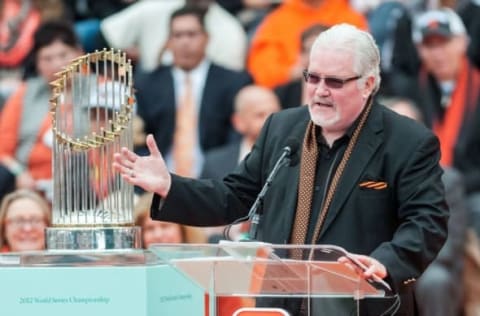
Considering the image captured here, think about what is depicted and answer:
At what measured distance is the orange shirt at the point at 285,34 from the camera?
11562 mm

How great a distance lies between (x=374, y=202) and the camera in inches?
238

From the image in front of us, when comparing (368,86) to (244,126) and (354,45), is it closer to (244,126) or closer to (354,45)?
(354,45)

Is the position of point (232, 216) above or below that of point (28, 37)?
below

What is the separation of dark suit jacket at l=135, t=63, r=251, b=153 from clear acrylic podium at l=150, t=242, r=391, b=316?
5405 millimetres

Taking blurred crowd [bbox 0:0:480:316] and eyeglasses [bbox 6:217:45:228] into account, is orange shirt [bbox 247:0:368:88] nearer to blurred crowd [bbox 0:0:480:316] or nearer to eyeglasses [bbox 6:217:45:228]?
blurred crowd [bbox 0:0:480:316]

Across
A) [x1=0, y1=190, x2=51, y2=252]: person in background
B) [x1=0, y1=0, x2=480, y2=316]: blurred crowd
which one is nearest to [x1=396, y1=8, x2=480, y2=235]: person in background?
[x1=0, y1=0, x2=480, y2=316]: blurred crowd

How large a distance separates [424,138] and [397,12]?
5.92 m

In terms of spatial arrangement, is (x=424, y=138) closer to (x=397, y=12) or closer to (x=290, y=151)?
(x=290, y=151)

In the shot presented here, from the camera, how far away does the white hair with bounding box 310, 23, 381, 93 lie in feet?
19.6

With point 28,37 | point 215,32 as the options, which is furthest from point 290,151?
point 28,37

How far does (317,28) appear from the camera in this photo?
1093 centimetres

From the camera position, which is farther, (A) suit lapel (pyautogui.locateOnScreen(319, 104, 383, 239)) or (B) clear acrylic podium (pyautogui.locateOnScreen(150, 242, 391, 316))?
(A) suit lapel (pyautogui.locateOnScreen(319, 104, 383, 239))

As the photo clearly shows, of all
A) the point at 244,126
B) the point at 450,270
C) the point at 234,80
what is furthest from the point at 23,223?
the point at 450,270

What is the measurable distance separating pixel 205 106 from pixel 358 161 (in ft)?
16.8
